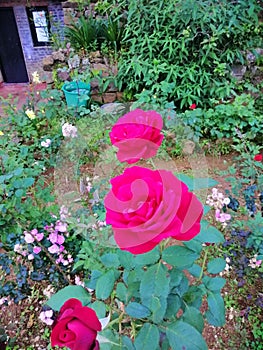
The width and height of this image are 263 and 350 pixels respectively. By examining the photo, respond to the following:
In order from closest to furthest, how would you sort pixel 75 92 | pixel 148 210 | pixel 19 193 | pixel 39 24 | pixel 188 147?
pixel 148 210
pixel 19 193
pixel 188 147
pixel 75 92
pixel 39 24

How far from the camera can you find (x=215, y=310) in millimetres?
760

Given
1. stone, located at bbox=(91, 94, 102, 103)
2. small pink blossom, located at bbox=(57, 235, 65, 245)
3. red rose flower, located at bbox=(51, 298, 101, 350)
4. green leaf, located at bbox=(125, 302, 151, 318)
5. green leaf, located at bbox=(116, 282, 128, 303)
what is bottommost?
stone, located at bbox=(91, 94, 102, 103)

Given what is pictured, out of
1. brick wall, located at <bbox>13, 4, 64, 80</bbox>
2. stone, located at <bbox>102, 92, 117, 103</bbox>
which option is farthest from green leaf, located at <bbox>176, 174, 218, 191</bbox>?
brick wall, located at <bbox>13, 4, 64, 80</bbox>

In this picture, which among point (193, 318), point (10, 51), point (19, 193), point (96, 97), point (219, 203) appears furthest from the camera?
point (10, 51)

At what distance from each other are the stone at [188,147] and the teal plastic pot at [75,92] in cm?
108

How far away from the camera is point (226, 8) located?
9.64ft

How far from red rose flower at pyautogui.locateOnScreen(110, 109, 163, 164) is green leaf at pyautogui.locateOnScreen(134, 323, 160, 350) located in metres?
0.35

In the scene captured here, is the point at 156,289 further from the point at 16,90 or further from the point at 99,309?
the point at 16,90

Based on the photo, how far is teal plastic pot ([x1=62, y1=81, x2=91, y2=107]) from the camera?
303cm

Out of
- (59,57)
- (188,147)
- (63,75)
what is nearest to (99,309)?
(188,147)

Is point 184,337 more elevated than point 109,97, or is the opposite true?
point 184,337

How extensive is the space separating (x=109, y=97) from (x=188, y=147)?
135cm

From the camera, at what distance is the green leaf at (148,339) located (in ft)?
2.08

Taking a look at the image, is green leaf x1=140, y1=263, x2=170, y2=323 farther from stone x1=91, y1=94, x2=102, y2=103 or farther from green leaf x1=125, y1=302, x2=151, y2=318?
stone x1=91, y1=94, x2=102, y2=103
